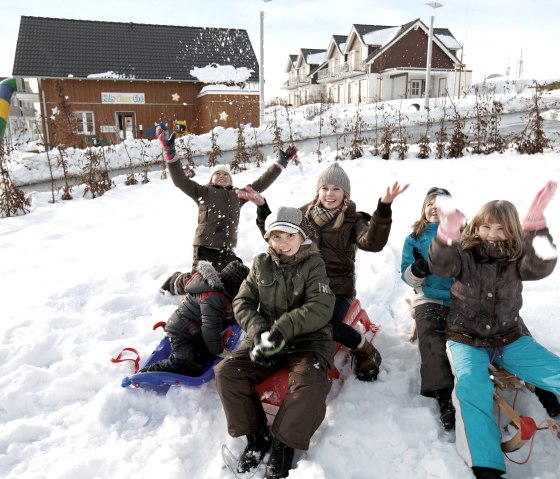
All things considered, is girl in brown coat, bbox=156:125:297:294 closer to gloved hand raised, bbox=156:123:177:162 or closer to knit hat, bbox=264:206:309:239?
gloved hand raised, bbox=156:123:177:162

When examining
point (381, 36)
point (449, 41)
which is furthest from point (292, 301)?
point (449, 41)

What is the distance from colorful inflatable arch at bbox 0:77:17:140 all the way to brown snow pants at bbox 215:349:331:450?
2.89 meters

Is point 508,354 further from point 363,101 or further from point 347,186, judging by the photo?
point 363,101

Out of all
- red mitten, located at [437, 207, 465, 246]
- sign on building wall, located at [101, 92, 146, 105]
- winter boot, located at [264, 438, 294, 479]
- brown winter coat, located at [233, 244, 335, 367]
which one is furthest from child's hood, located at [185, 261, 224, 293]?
sign on building wall, located at [101, 92, 146, 105]

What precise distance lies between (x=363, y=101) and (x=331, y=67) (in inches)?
291

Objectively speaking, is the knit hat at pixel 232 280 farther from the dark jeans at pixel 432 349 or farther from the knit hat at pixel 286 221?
the dark jeans at pixel 432 349

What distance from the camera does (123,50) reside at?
22453mm

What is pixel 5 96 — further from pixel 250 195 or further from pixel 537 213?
pixel 537 213

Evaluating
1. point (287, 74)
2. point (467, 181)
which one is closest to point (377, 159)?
point (467, 181)

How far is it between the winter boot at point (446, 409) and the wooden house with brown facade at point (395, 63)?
27.2 m

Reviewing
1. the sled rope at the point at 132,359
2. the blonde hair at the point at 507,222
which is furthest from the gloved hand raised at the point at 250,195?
the blonde hair at the point at 507,222

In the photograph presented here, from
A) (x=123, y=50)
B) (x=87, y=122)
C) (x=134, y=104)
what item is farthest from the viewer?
(x=123, y=50)

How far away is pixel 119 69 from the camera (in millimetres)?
21672

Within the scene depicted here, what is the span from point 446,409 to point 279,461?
3.38ft
